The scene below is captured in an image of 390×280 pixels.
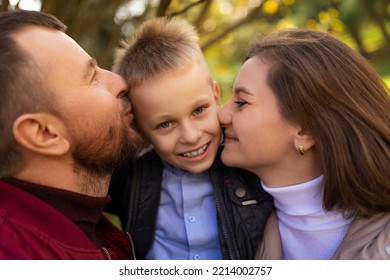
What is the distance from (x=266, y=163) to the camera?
2344 mm

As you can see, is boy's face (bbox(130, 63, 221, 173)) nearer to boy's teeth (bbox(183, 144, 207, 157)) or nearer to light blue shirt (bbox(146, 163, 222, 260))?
boy's teeth (bbox(183, 144, 207, 157))

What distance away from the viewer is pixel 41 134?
6.78 feet

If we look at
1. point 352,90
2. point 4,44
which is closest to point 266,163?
point 352,90

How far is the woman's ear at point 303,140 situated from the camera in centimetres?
228

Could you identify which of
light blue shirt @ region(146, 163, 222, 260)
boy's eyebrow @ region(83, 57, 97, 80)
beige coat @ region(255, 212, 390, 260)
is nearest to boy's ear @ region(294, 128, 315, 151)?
beige coat @ region(255, 212, 390, 260)

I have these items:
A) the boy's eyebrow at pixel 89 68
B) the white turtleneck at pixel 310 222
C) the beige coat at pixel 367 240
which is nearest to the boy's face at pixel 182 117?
the boy's eyebrow at pixel 89 68

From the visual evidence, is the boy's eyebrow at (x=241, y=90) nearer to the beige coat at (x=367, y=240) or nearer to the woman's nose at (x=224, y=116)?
the woman's nose at (x=224, y=116)

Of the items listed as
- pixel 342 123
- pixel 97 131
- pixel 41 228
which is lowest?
pixel 41 228

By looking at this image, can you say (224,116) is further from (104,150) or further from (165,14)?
(165,14)

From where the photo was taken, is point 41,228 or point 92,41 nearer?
point 41,228

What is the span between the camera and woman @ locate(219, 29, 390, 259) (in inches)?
86.7

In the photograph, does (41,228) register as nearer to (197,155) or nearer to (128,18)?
(197,155)

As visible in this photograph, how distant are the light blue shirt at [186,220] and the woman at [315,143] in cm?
28
